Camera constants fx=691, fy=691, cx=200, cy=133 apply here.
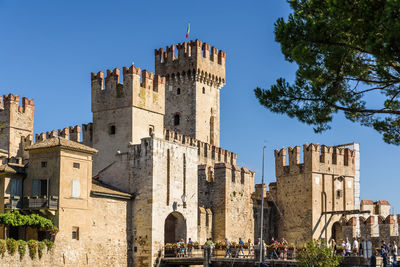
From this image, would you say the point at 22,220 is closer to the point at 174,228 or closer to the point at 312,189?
the point at 174,228

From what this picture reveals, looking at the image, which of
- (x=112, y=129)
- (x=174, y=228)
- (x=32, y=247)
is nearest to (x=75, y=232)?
(x=32, y=247)

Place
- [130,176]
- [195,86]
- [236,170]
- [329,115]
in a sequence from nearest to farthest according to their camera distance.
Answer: [329,115], [130,176], [236,170], [195,86]

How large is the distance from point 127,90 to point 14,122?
15.4 meters

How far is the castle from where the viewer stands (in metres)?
34.8

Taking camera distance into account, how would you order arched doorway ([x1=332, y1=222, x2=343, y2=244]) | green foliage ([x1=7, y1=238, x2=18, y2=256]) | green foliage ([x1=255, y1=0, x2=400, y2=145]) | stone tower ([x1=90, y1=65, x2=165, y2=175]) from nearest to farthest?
green foliage ([x1=255, y1=0, x2=400, y2=145]) → green foliage ([x1=7, y1=238, x2=18, y2=256]) → stone tower ([x1=90, y1=65, x2=165, y2=175]) → arched doorway ([x1=332, y1=222, x2=343, y2=244])

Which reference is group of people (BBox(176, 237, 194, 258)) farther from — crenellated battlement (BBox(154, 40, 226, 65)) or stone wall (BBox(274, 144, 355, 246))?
crenellated battlement (BBox(154, 40, 226, 65))

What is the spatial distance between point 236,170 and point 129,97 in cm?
909

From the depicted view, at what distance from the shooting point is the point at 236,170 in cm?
4525

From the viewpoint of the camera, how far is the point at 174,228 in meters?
41.6

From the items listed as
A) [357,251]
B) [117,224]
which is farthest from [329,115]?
[117,224]

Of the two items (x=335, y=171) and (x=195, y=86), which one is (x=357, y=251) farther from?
(x=195, y=86)

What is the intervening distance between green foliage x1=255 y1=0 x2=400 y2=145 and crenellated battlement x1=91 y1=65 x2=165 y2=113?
1856 centimetres

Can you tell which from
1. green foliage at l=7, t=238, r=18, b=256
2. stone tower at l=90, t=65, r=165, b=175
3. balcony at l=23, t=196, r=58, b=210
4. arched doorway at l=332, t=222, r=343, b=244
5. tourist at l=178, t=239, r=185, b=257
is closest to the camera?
green foliage at l=7, t=238, r=18, b=256

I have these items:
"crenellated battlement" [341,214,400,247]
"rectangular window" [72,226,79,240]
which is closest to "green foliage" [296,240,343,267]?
"crenellated battlement" [341,214,400,247]
